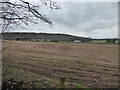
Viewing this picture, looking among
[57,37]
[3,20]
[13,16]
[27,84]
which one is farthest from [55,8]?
[57,37]

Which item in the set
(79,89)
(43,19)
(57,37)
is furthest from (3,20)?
(57,37)

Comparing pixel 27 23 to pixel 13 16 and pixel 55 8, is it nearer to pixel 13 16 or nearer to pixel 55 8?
pixel 13 16

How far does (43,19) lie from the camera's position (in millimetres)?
5898

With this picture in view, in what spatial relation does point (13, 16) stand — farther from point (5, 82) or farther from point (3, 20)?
point (5, 82)

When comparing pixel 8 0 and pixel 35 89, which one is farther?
pixel 8 0

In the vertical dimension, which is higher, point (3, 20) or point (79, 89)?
point (3, 20)

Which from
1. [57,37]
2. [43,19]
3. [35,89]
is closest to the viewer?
Answer: [35,89]

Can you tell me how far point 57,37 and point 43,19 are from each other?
38.7 meters

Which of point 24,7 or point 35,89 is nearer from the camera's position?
point 35,89

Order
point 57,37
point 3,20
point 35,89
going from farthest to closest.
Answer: point 57,37, point 3,20, point 35,89

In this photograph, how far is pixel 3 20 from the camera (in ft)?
18.1

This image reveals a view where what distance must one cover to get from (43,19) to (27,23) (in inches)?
25.6

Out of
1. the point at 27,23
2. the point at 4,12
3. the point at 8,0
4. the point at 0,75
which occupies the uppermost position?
the point at 8,0

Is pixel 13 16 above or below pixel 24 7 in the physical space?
below
